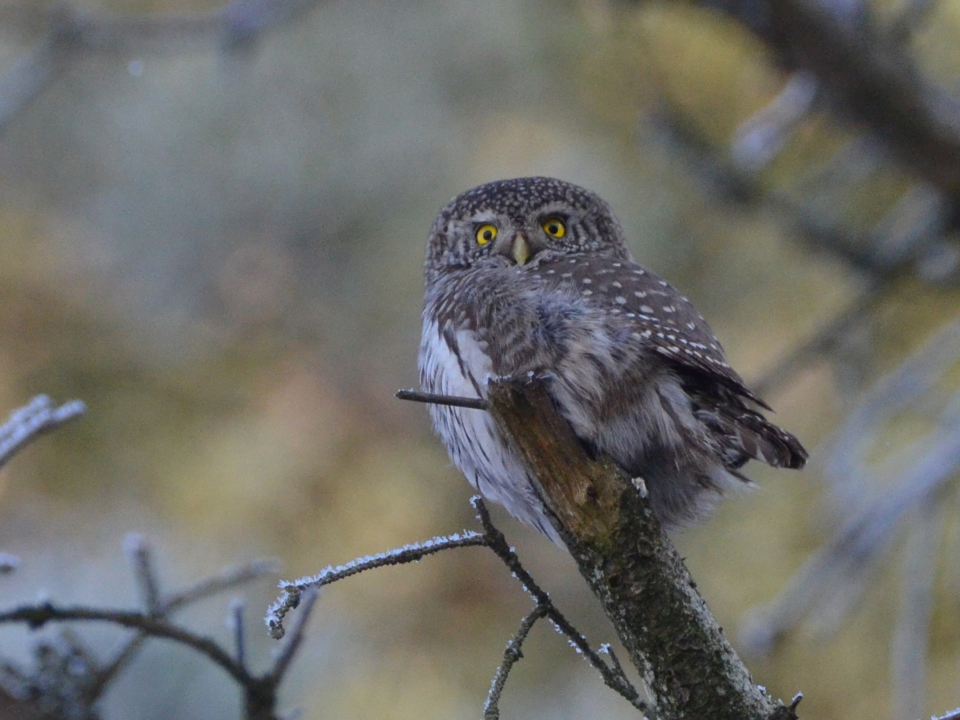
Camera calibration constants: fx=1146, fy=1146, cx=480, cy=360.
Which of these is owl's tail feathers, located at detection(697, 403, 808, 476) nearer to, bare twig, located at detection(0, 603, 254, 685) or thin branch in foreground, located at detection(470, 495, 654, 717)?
thin branch in foreground, located at detection(470, 495, 654, 717)

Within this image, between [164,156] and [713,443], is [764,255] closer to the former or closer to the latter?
[164,156]

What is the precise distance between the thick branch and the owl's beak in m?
1.37

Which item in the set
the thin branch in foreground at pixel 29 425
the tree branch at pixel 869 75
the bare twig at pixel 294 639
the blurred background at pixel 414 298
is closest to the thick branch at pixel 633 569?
the bare twig at pixel 294 639

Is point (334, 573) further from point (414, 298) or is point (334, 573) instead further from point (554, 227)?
point (414, 298)

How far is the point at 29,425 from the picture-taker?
176 centimetres

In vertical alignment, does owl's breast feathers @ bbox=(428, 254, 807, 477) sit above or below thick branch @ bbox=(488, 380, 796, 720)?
above

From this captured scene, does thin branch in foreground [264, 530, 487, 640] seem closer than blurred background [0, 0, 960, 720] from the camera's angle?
Yes

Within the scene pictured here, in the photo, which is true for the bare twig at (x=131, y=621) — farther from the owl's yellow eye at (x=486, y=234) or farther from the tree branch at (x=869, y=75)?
the tree branch at (x=869, y=75)

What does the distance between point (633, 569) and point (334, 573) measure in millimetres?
522

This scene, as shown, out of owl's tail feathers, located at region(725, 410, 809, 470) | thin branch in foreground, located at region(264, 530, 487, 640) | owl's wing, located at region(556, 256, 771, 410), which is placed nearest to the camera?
thin branch in foreground, located at region(264, 530, 487, 640)

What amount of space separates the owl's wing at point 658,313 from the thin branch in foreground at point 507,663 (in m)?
0.84

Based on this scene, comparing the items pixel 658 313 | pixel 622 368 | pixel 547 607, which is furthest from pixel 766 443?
pixel 547 607

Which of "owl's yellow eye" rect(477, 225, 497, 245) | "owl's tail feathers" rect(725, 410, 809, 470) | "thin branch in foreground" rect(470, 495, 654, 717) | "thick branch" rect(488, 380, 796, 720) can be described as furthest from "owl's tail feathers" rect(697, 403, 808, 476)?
"owl's yellow eye" rect(477, 225, 497, 245)

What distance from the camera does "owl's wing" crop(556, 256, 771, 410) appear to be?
2.46 meters
